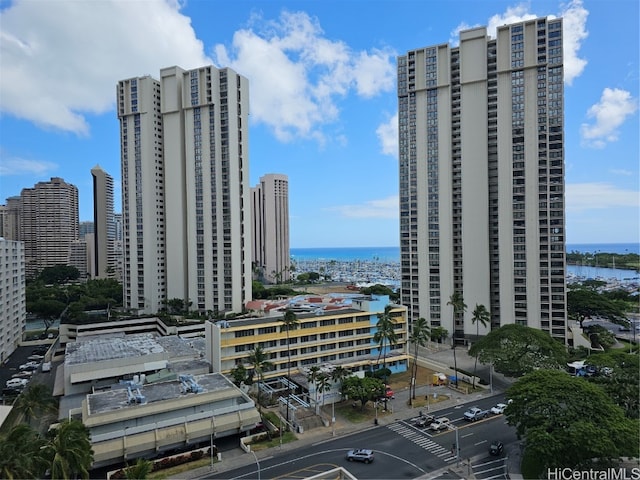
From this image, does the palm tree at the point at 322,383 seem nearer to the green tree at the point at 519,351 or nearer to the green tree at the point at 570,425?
the green tree at the point at 570,425

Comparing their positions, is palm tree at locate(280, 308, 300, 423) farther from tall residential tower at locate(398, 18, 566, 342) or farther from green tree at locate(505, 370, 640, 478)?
tall residential tower at locate(398, 18, 566, 342)

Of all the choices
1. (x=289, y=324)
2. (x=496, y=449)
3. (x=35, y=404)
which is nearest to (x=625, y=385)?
(x=496, y=449)

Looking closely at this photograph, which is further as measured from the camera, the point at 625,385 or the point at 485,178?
the point at 485,178

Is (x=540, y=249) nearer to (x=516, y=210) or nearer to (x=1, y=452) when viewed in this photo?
(x=516, y=210)

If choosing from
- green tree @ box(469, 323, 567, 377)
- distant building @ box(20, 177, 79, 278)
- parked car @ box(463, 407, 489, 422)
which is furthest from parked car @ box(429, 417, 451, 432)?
distant building @ box(20, 177, 79, 278)

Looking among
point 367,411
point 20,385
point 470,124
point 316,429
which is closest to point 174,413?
point 316,429

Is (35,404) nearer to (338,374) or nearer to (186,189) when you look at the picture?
(338,374)

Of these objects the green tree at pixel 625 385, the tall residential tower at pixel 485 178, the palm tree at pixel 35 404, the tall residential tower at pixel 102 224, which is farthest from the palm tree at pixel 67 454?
the tall residential tower at pixel 102 224

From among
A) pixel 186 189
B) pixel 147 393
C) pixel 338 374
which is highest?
pixel 186 189
